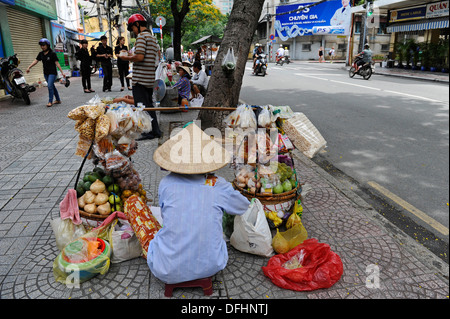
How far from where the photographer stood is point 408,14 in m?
21.3

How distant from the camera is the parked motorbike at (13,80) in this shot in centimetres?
931

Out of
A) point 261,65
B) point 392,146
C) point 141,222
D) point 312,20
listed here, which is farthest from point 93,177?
point 312,20

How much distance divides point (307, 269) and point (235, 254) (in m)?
0.65

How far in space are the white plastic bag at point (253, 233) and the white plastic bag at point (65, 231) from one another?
131 centimetres

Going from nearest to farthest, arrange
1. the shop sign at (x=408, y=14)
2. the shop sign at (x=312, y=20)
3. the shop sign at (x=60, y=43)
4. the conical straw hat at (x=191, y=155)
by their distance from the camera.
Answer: the conical straw hat at (x=191, y=155) → the shop sign at (x=60, y=43) → the shop sign at (x=408, y=14) → the shop sign at (x=312, y=20)

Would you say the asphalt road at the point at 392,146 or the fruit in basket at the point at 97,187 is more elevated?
the fruit in basket at the point at 97,187

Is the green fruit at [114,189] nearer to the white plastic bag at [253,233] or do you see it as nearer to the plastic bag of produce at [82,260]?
the plastic bag of produce at [82,260]

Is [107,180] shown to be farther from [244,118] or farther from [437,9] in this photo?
[437,9]

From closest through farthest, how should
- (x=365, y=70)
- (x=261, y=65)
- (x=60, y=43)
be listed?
(x=365, y=70), (x=60, y=43), (x=261, y=65)

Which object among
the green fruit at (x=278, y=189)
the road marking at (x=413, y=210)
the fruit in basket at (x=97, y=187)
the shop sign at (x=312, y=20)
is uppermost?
the shop sign at (x=312, y=20)

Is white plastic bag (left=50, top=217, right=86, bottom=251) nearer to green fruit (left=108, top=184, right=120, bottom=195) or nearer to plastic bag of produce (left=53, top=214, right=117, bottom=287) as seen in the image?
plastic bag of produce (left=53, top=214, right=117, bottom=287)

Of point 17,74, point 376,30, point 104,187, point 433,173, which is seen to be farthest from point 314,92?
point 376,30

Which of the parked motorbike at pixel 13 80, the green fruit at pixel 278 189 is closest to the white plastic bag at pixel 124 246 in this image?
the green fruit at pixel 278 189

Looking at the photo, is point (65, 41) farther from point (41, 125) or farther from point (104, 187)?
point (104, 187)
